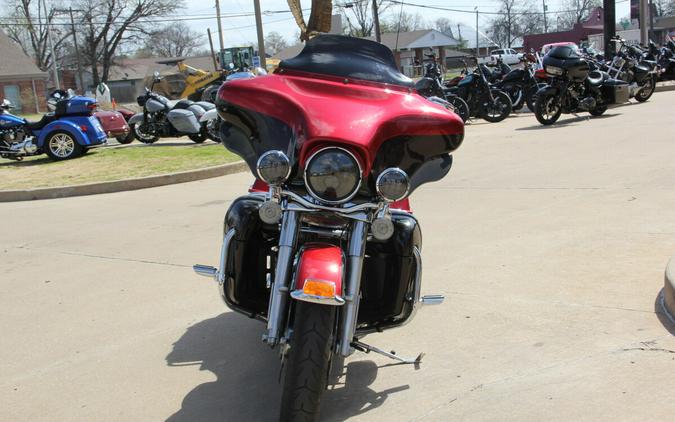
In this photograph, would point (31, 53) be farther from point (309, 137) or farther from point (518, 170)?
point (309, 137)

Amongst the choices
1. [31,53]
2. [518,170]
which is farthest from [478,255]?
[31,53]

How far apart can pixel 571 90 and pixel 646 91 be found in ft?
15.6

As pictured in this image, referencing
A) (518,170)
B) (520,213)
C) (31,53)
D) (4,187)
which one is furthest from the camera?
(31,53)

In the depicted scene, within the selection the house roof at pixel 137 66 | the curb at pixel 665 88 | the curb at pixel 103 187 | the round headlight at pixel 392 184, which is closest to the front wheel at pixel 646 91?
the curb at pixel 665 88

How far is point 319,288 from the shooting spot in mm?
2924

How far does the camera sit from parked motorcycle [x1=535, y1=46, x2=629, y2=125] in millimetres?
15078

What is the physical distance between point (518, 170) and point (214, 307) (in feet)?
19.9

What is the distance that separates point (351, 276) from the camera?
312cm

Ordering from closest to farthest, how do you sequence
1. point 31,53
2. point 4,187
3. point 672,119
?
point 4,187, point 672,119, point 31,53

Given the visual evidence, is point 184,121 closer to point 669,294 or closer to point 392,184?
point 669,294

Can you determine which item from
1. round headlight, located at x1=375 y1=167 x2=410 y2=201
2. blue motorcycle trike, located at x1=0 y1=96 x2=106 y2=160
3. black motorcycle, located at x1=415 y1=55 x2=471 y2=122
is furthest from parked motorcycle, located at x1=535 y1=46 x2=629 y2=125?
round headlight, located at x1=375 y1=167 x2=410 y2=201

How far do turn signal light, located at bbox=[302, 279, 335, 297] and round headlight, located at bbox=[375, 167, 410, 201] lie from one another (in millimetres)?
474

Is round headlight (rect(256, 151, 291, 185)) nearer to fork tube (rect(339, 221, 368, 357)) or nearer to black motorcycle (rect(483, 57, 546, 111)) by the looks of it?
fork tube (rect(339, 221, 368, 357))

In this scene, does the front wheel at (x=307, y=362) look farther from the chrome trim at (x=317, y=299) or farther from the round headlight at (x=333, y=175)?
the round headlight at (x=333, y=175)
